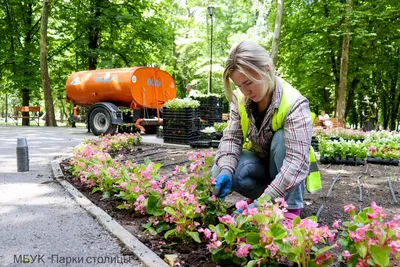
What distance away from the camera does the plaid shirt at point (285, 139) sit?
193 cm

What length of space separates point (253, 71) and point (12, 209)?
228 cm

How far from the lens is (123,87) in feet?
Answer: 32.4

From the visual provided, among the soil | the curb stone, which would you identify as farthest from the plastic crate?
the curb stone

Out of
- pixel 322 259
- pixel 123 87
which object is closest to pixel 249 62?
pixel 322 259

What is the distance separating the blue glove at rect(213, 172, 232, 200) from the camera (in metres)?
2.13

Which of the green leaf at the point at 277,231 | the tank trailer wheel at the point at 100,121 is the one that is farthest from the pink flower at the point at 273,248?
the tank trailer wheel at the point at 100,121

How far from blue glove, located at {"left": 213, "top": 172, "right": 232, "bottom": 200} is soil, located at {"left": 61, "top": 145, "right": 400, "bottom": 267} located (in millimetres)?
335

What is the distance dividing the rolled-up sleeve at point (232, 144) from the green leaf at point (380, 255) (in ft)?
3.66

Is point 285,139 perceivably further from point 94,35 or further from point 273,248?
point 94,35

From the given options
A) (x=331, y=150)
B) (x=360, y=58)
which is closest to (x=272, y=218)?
(x=331, y=150)

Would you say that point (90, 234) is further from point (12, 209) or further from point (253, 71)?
point (253, 71)

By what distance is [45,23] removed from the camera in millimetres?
15078

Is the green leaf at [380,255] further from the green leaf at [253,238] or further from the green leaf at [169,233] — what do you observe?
the green leaf at [169,233]

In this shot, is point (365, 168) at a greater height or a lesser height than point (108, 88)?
lesser
